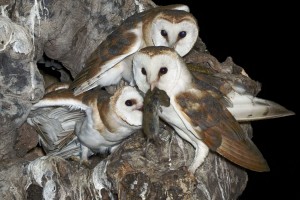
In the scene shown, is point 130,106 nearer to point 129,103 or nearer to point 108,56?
point 129,103

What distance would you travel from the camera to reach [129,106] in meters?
2.99

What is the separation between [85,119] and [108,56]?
0.93ft

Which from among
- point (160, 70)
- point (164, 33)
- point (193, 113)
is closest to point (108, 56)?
point (164, 33)

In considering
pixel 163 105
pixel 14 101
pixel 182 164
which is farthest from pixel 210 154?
pixel 14 101

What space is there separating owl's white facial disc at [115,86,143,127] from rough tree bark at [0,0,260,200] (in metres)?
0.06

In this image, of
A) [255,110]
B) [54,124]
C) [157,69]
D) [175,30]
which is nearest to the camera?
[157,69]

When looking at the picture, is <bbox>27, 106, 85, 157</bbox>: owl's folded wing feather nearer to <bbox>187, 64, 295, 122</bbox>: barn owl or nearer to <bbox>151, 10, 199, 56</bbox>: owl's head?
<bbox>151, 10, 199, 56</bbox>: owl's head

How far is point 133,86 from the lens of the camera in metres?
3.03

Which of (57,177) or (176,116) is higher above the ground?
(176,116)

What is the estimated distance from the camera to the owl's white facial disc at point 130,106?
9.77 ft

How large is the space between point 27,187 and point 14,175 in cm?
7

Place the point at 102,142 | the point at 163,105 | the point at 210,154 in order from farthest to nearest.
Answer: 1. the point at 102,142
2. the point at 210,154
3. the point at 163,105

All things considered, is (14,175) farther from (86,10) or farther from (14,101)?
(86,10)

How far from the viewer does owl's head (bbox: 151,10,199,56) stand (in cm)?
308
